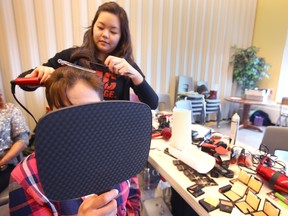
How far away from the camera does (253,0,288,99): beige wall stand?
3703mm

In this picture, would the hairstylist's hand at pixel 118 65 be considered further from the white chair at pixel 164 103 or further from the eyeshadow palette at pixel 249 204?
the white chair at pixel 164 103

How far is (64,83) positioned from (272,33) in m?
4.77

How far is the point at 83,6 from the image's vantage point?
2.52 m

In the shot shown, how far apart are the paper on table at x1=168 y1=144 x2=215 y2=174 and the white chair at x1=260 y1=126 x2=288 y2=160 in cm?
63

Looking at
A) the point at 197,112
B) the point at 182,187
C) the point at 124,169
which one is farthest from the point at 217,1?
the point at 124,169

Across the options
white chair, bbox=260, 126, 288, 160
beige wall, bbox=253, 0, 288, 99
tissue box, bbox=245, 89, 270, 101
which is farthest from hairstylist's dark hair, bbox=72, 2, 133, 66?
beige wall, bbox=253, 0, 288, 99

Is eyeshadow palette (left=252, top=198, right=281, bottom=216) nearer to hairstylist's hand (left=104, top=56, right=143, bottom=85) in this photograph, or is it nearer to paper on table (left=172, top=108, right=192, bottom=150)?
paper on table (left=172, top=108, right=192, bottom=150)

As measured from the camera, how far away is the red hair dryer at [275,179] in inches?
27.2

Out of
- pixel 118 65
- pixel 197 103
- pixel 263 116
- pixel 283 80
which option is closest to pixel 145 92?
pixel 118 65

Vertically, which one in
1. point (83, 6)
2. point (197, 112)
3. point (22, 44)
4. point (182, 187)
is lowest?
point (197, 112)

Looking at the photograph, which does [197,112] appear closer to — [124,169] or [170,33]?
[170,33]

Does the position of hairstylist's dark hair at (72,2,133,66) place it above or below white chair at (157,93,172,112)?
above

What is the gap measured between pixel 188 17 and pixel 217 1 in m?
0.78

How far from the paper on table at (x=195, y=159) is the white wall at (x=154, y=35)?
2.19 metres
